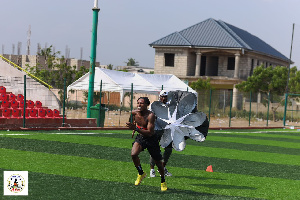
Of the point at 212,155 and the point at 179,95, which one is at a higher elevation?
the point at 179,95

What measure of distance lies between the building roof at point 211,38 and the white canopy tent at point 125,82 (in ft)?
63.1

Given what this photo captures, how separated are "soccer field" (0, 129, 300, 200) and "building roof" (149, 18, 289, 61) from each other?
133 ft

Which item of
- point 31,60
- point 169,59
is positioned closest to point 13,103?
point 169,59

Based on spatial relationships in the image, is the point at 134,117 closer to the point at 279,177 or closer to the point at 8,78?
the point at 279,177

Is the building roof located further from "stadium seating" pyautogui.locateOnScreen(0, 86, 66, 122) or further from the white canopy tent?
"stadium seating" pyautogui.locateOnScreen(0, 86, 66, 122)

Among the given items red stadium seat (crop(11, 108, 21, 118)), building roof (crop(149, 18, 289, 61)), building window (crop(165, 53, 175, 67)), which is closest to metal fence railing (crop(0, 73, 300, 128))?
red stadium seat (crop(11, 108, 21, 118))

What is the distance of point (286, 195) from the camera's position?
934cm

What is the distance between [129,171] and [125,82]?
23638mm

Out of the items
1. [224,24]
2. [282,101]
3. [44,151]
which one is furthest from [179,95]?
[224,24]

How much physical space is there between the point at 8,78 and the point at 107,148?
46.9ft

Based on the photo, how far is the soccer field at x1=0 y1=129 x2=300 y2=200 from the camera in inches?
344

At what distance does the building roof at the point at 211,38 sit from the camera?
188 ft

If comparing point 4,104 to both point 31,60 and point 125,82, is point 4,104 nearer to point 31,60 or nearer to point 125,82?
point 125,82

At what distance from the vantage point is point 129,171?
36.0ft
